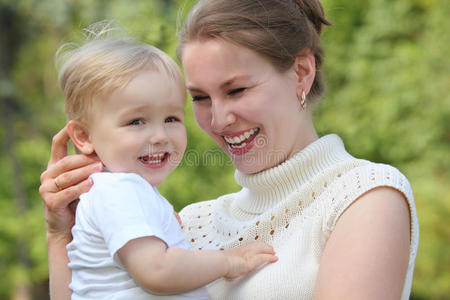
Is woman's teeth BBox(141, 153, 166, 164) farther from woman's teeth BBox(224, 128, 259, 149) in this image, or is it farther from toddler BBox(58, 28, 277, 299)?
woman's teeth BBox(224, 128, 259, 149)

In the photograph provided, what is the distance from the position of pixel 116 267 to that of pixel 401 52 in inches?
213

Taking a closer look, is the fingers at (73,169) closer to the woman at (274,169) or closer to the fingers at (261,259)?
the woman at (274,169)

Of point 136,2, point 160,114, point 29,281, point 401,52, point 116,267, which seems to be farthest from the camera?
point 29,281

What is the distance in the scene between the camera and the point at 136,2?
6.98 metres

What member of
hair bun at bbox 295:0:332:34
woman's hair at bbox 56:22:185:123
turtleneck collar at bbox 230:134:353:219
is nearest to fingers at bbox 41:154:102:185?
woman's hair at bbox 56:22:185:123

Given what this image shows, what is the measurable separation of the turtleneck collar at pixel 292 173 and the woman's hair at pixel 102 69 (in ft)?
1.52

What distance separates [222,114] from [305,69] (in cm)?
40

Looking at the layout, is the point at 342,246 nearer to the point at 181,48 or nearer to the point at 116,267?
the point at 116,267

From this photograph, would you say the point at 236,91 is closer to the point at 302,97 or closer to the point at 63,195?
the point at 302,97

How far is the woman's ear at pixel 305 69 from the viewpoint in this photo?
2098mm

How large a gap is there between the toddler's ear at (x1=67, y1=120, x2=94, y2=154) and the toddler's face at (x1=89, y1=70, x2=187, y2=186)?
0.12ft

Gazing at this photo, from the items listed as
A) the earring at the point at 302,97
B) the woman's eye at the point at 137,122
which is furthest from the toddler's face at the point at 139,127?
the earring at the point at 302,97

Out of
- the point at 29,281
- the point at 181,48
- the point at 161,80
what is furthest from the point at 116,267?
the point at 29,281

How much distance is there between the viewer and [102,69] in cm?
180
